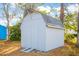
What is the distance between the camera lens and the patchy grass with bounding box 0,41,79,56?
5.89 feet

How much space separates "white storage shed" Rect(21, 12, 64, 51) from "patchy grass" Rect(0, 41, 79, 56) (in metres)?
0.05

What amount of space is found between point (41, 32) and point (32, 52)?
0.80ft

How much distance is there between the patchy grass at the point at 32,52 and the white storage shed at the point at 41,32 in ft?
0.15

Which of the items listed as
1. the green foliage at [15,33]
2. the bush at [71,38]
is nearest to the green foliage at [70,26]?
the bush at [71,38]

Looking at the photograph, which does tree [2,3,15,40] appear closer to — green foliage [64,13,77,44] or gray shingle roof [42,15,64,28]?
gray shingle roof [42,15,64,28]

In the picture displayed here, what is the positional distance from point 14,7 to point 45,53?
2.01 feet

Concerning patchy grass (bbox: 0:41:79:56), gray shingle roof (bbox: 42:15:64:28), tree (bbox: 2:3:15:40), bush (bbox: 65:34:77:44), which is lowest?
patchy grass (bbox: 0:41:79:56)

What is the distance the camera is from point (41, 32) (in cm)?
180

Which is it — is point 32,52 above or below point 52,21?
below

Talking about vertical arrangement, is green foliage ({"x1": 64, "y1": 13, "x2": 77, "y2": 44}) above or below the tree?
below

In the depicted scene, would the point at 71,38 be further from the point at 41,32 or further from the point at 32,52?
the point at 32,52

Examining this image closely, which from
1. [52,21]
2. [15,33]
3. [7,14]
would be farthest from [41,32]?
[7,14]

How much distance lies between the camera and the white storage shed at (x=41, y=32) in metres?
1.80

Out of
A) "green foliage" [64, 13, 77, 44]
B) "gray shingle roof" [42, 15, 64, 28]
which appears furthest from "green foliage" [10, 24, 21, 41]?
"green foliage" [64, 13, 77, 44]
